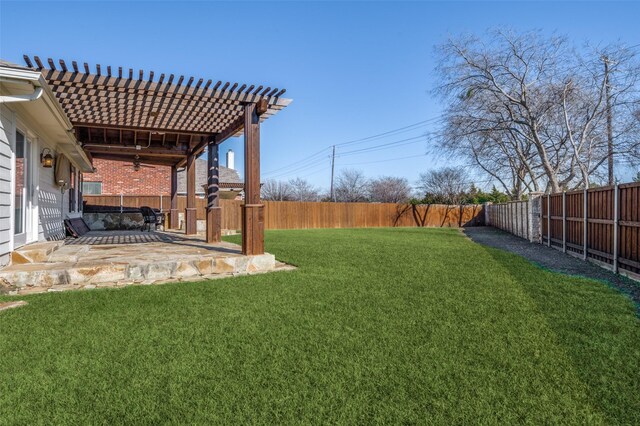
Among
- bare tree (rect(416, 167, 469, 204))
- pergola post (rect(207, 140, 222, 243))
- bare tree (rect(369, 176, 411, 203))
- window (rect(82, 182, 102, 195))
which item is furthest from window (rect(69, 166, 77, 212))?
bare tree (rect(369, 176, 411, 203))

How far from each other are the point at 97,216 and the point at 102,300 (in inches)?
415

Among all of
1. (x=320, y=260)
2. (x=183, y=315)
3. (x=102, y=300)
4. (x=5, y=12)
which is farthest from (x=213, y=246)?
(x=5, y=12)

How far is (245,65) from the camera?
12.4 m

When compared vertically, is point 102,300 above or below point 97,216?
below

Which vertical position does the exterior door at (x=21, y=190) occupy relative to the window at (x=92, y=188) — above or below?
below

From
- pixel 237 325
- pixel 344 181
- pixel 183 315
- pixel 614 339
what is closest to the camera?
pixel 614 339

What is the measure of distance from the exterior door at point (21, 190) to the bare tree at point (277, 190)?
130ft

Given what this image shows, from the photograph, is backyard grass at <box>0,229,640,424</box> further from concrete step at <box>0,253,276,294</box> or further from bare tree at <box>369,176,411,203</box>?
bare tree at <box>369,176,411,203</box>

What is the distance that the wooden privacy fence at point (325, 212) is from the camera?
17.7m

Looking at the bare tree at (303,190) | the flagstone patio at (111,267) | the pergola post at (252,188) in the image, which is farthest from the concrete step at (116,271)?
the bare tree at (303,190)

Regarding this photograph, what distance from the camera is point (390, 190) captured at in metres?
40.8

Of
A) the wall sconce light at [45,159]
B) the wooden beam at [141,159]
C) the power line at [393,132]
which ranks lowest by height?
the wall sconce light at [45,159]

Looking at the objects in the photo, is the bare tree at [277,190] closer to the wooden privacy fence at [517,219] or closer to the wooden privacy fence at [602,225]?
the wooden privacy fence at [517,219]

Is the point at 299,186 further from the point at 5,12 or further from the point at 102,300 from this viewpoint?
the point at 102,300
